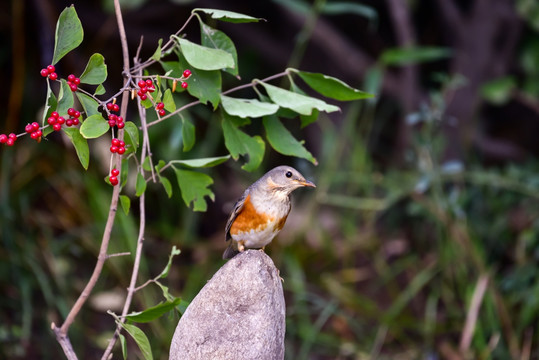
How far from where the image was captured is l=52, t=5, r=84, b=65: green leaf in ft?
5.84

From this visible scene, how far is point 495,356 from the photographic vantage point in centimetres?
397

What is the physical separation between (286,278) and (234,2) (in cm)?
213

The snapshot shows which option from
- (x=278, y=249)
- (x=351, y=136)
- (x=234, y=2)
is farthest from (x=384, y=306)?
(x=234, y=2)

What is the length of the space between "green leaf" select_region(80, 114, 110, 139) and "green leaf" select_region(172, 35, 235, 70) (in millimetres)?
270

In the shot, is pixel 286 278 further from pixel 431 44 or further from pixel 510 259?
pixel 431 44

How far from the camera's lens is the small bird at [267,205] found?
2.47 meters

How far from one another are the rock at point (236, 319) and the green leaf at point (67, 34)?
0.74m

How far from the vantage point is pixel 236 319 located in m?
2.04

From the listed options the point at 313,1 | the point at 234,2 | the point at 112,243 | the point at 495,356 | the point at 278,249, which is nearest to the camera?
the point at 495,356

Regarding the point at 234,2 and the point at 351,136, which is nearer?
the point at 351,136

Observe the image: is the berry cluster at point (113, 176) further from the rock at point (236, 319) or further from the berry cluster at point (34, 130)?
the rock at point (236, 319)

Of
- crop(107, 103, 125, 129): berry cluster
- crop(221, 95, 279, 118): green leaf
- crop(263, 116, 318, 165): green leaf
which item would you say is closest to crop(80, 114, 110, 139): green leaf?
crop(107, 103, 125, 129): berry cluster

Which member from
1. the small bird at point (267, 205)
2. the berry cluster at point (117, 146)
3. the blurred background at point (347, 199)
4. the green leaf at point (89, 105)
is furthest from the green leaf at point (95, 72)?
the blurred background at point (347, 199)

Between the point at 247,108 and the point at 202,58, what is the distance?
0.70 ft
